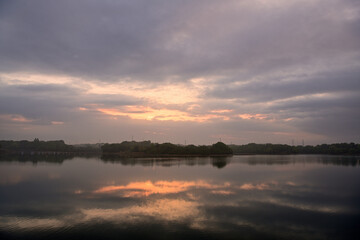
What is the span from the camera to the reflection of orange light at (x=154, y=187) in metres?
26.8

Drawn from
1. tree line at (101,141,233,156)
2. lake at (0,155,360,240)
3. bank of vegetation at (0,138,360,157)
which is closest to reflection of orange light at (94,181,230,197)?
lake at (0,155,360,240)

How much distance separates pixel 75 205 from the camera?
2116 cm

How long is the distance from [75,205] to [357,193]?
2969 cm

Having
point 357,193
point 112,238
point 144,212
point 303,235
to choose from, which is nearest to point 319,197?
point 357,193

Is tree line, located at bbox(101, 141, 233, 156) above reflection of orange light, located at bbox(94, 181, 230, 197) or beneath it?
above

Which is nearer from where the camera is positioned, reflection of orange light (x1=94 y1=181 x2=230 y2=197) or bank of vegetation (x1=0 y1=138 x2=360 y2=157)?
reflection of orange light (x1=94 y1=181 x2=230 y2=197)

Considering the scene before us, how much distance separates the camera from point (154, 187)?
97.6 feet

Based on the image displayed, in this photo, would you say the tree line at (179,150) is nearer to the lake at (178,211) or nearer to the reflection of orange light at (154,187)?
the reflection of orange light at (154,187)

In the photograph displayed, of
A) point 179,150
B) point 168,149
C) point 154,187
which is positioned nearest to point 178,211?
point 154,187

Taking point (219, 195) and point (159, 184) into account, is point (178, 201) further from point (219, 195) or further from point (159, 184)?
point (159, 184)

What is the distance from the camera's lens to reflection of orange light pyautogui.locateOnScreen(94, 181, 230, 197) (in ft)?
87.8

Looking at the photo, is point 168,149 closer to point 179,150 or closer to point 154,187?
point 179,150

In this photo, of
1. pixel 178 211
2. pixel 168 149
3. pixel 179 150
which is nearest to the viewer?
pixel 178 211

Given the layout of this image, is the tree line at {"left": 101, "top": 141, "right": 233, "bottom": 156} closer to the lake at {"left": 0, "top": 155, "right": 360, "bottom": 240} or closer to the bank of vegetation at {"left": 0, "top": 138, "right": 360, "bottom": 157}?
the bank of vegetation at {"left": 0, "top": 138, "right": 360, "bottom": 157}
